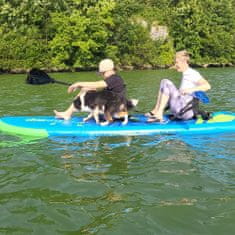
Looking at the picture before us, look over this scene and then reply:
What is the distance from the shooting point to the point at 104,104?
299 inches

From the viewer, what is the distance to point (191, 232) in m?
3.77

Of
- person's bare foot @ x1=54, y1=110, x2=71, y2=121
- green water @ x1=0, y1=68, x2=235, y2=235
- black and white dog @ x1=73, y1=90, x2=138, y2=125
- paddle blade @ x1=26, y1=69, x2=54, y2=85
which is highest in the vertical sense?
paddle blade @ x1=26, y1=69, x2=54, y2=85

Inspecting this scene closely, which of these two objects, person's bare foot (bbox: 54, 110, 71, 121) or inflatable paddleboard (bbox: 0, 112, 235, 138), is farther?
person's bare foot (bbox: 54, 110, 71, 121)

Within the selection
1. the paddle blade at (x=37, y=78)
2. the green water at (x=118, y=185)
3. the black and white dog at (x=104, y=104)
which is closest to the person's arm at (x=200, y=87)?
the green water at (x=118, y=185)

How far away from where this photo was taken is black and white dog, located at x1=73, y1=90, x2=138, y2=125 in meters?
7.51

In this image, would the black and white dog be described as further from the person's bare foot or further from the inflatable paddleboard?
the person's bare foot

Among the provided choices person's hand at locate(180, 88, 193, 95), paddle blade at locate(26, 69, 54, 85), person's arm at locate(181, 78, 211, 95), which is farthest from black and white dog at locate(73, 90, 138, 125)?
paddle blade at locate(26, 69, 54, 85)

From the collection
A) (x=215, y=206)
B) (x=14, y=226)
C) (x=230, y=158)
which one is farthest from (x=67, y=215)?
(x=230, y=158)

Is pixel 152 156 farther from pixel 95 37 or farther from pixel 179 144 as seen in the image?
pixel 95 37

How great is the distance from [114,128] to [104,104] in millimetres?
482

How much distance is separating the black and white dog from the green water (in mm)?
679

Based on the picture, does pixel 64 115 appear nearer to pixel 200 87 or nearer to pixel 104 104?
pixel 104 104

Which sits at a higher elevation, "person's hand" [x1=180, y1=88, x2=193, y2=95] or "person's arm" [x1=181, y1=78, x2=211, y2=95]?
"person's arm" [x1=181, y1=78, x2=211, y2=95]

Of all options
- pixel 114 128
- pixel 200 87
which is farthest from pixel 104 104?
pixel 200 87
